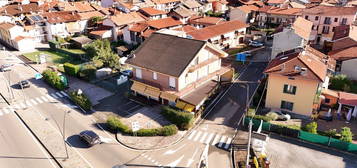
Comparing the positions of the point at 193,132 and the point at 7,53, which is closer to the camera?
the point at 193,132

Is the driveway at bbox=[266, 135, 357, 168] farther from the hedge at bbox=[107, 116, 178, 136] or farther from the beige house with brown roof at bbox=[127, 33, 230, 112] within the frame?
the hedge at bbox=[107, 116, 178, 136]

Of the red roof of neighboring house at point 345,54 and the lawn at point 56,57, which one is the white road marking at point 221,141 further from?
the lawn at point 56,57

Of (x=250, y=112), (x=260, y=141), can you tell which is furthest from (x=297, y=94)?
(x=260, y=141)

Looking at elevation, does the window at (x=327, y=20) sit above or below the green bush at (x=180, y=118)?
above

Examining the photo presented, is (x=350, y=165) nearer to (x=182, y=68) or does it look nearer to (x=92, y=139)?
(x=182, y=68)

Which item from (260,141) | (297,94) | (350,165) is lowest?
(350,165)

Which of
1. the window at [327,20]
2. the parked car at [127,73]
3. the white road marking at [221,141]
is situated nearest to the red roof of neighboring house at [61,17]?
the parked car at [127,73]

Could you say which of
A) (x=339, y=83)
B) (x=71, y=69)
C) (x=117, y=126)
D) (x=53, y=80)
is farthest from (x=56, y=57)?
(x=339, y=83)
